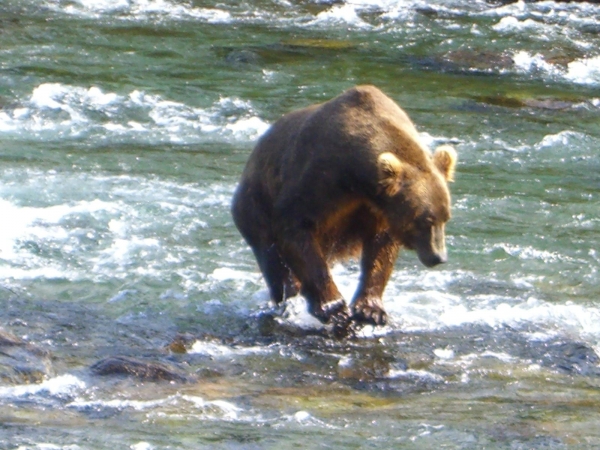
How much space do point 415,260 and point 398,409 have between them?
3192mm

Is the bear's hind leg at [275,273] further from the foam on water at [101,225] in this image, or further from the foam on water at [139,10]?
Result: the foam on water at [139,10]

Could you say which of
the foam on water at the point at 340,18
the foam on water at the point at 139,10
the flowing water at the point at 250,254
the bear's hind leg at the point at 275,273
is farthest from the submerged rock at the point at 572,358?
the foam on water at the point at 139,10

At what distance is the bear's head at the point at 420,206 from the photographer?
646cm

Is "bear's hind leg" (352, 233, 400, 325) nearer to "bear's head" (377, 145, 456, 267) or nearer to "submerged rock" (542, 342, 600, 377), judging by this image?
"bear's head" (377, 145, 456, 267)

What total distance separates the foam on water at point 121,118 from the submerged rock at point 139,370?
236 inches

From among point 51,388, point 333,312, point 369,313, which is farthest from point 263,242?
point 51,388

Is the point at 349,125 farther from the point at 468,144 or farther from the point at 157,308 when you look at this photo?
the point at 468,144

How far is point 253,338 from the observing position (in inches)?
269

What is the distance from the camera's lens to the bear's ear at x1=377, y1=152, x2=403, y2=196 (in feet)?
20.7

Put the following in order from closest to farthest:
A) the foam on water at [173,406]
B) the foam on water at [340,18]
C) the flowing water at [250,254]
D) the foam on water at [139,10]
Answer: the foam on water at [173,406] → the flowing water at [250,254] → the foam on water at [139,10] → the foam on water at [340,18]

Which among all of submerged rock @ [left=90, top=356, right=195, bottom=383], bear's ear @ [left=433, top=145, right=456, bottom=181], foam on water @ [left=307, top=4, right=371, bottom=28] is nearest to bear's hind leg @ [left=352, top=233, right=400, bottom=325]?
bear's ear @ [left=433, top=145, right=456, bottom=181]

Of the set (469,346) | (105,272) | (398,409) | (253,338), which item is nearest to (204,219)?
(105,272)

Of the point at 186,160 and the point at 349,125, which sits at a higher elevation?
the point at 349,125

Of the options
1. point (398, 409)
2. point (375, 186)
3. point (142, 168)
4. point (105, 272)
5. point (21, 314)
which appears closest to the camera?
point (398, 409)
